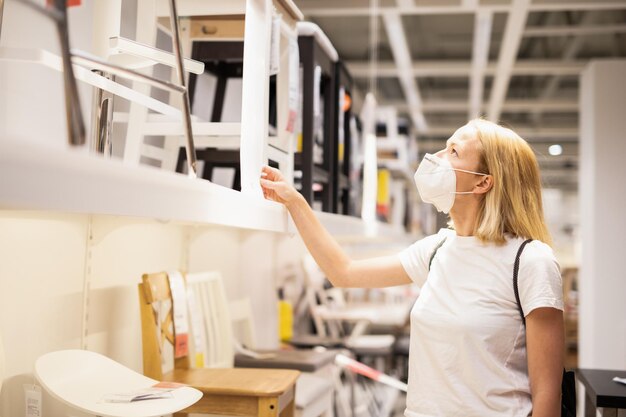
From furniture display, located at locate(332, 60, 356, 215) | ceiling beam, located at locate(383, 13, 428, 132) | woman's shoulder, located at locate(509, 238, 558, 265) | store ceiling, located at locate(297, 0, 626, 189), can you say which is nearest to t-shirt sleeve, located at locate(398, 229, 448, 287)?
woman's shoulder, located at locate(509, 238, 558, 265)

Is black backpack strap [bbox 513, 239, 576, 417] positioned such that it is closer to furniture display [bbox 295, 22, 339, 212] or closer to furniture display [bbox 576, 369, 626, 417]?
furniture display [bbox 576, 369, 626, 417]

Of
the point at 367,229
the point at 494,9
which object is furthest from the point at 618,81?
the point at 367,229

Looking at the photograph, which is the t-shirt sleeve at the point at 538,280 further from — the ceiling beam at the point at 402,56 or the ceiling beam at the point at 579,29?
the ceiling beam at the point at 579,29

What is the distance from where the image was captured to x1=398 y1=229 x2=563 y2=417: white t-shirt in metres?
1.80

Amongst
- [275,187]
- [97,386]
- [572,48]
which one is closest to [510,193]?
[275,187]

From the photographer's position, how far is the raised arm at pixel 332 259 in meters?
2.20

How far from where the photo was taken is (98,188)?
1.04 m

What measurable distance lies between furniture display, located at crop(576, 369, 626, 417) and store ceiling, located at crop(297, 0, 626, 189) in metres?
2.62

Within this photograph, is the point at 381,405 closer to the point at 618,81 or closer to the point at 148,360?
the point at 618,81

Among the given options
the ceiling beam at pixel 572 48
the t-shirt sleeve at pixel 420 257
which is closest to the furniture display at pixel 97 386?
the t-shirt sleeve at pixel 420 257

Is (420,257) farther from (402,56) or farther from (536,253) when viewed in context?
(402,56)

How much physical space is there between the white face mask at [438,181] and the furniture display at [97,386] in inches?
35.6

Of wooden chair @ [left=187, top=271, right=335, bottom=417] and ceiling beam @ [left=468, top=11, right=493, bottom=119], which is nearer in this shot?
wooden chair @ [left=187, top=271, right=335, bottom=417]

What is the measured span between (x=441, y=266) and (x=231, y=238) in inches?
98.1
